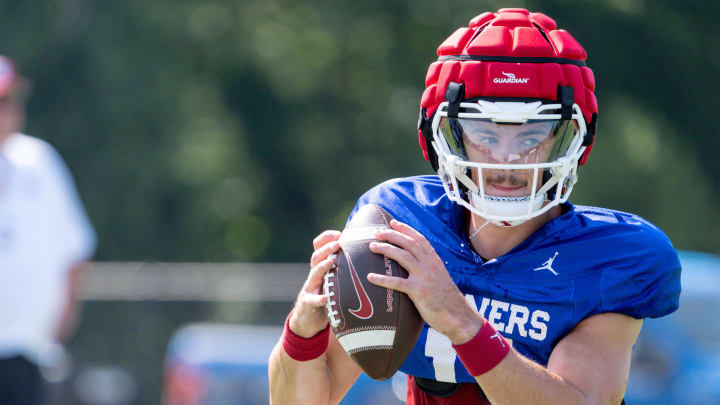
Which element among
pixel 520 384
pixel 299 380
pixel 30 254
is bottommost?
pixel 30 254

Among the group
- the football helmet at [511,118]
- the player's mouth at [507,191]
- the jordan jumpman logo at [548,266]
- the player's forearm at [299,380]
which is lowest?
the player's forearm at [299,380]

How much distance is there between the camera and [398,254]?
237 centimetres

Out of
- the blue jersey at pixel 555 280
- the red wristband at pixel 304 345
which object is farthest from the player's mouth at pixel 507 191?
the red wristband at pixel 304 345

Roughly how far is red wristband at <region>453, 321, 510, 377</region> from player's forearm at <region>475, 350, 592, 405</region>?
0.04ft

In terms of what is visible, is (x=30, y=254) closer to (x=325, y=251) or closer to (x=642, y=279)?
(x=325, y=251)

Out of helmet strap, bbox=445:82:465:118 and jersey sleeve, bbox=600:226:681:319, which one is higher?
helmet strap, bbox=445:82:465:118

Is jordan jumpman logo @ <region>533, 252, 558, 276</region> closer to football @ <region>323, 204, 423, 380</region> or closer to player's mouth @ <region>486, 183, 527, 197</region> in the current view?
player's mouth @ <region>486, 183, 527, 197</region>

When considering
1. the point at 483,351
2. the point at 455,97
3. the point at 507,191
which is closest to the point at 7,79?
the point at 455,97

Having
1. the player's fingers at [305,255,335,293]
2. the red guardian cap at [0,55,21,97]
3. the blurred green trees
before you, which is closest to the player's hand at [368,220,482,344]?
the player's fingers at [305,255,335,293]

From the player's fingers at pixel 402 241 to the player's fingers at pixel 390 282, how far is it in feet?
0.24

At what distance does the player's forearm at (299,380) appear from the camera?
268cm

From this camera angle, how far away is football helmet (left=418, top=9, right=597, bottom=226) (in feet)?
8.45

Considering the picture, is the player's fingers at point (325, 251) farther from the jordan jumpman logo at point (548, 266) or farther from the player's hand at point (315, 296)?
the jordan jumpman logo at point (548, 266)

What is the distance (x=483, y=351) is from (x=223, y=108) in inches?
385
